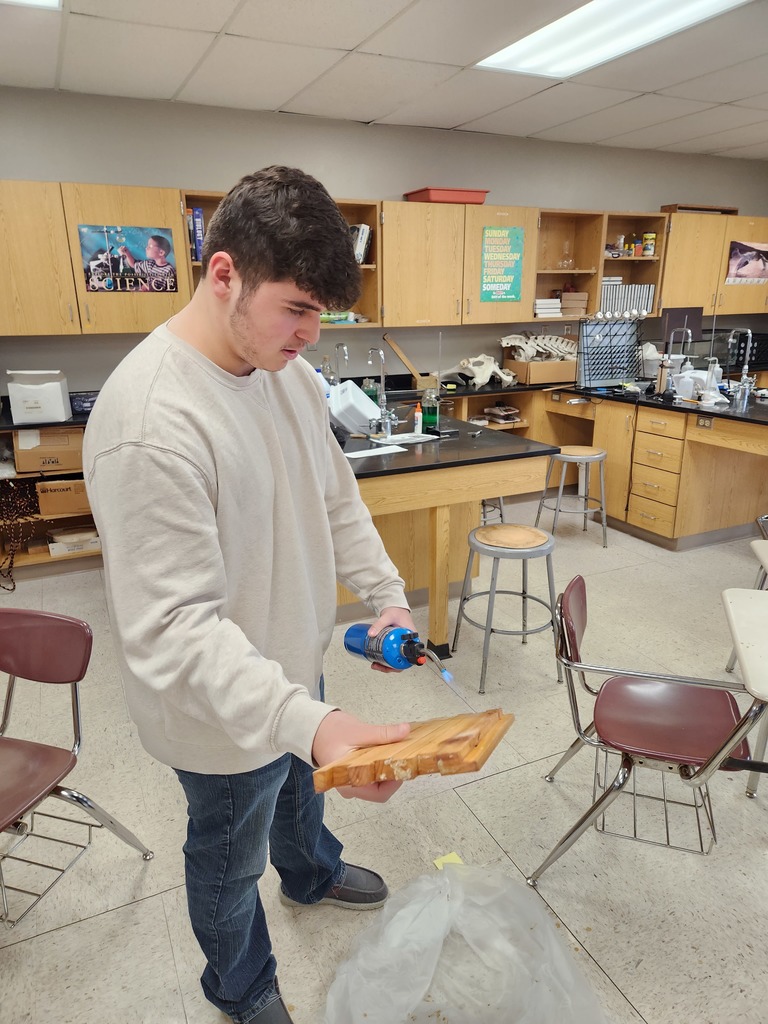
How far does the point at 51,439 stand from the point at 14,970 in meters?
2.75

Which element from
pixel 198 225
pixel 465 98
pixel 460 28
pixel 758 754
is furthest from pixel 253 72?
pixel 758 754

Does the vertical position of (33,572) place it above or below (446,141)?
below

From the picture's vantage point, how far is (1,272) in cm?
341

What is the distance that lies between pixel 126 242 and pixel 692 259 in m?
4.42

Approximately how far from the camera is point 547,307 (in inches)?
200

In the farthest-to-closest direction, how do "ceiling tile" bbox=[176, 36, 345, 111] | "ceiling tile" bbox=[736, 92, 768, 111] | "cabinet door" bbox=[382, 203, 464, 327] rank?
1. "cabinet door" bbox=[382, 203, 464, 327]
2. "ceiling tile" bbox=[736, 92, 768, 111]
3. "ceiling tile" bbox=[176, 36, 345, 111]

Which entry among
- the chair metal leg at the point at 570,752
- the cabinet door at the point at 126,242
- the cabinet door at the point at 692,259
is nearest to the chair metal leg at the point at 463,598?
the chair metal leg at the point at 570,752

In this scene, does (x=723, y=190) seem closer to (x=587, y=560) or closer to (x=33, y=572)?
(x=587, y=560)

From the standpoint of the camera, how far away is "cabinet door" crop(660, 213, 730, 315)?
17.0 ft

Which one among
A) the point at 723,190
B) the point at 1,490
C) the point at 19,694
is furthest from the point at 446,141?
the point at 19,694

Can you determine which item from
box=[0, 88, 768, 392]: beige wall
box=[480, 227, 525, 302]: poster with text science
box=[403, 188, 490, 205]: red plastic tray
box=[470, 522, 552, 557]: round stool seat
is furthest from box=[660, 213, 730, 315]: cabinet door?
box=[470, 522, 552, 557]: round stool seat

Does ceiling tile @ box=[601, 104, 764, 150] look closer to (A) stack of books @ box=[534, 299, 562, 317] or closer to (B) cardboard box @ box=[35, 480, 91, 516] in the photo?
(A) stack of books @ box=[534, 299, 562, 317]

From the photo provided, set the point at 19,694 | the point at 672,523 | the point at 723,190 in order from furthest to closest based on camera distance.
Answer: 1. the point at 723,190
2. the point at 672,523
3. the point at 19,694

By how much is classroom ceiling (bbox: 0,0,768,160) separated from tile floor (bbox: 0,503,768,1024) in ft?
9.20
